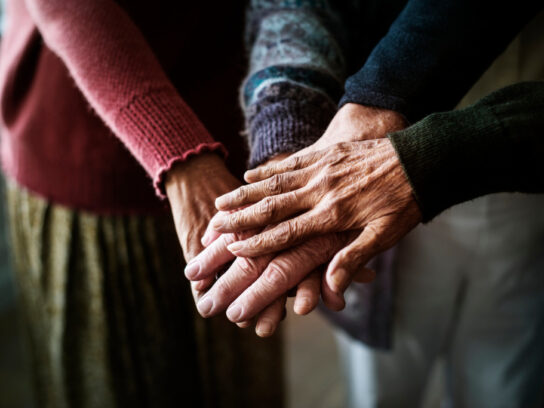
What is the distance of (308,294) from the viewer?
0.50m

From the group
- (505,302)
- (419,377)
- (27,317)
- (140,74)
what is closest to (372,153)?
(140,74)

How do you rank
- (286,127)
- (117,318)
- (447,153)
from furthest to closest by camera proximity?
(117,318), (286,127), (447,153)

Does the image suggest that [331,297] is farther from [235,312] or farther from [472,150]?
[472,150]

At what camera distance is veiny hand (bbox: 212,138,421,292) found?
0.48 metres

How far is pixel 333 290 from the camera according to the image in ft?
1.59

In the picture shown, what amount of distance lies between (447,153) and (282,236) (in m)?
0.19

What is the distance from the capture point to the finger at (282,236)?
0.49m

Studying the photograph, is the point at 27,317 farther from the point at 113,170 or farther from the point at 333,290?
the point at 333,290

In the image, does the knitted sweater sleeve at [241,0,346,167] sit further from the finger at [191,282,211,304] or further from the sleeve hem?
the finger at [191,282,211,304]

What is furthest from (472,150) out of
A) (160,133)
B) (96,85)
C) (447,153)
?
(96,85)

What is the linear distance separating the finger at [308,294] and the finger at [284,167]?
122 mm

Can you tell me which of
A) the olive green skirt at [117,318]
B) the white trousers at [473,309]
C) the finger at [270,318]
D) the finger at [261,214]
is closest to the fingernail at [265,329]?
the finger at [270,318]

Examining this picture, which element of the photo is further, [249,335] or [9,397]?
[9,397]

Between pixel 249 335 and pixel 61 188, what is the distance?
445 millimetres
